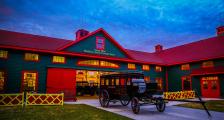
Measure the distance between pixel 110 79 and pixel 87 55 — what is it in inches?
309

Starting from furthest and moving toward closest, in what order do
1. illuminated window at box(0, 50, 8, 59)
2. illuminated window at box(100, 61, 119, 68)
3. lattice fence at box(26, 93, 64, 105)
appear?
illuminated window at box(100, 61, 119, 68)
illuminated window at box(0, 50, 8, 59)
lattice fence at box(26, 93, 64, 105)

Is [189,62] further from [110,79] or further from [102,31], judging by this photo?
[110,79]

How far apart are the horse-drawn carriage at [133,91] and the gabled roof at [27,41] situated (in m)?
9.15

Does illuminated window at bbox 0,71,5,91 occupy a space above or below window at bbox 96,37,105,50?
below

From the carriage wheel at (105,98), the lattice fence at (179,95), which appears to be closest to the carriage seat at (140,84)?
the carriage wheel at (105,98)

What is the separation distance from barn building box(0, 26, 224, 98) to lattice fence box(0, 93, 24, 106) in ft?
10.1

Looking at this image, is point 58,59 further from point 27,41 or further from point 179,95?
point 179,95

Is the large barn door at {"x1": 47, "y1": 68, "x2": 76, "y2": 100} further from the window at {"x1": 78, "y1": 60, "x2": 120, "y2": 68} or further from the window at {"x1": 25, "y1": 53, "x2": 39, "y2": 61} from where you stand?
the window at {"x1": 78, "y1": 60, "x2": 120, "y2": 68}

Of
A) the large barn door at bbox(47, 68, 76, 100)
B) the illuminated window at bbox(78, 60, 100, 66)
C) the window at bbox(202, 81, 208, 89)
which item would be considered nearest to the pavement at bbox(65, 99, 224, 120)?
the large barn door at bbox(47, 68, 76, 100)

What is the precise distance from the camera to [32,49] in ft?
59.2

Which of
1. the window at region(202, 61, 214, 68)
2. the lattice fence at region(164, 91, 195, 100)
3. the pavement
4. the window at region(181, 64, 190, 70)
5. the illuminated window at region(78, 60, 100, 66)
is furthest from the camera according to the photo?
the window at region(181, 64, 190, 70)

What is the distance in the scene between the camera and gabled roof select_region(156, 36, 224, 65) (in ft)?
78.1

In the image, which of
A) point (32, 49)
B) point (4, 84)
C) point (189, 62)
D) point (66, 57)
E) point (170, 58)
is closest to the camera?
point (4, 84)

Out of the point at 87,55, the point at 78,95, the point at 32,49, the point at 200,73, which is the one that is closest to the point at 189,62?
the point at 200,73
